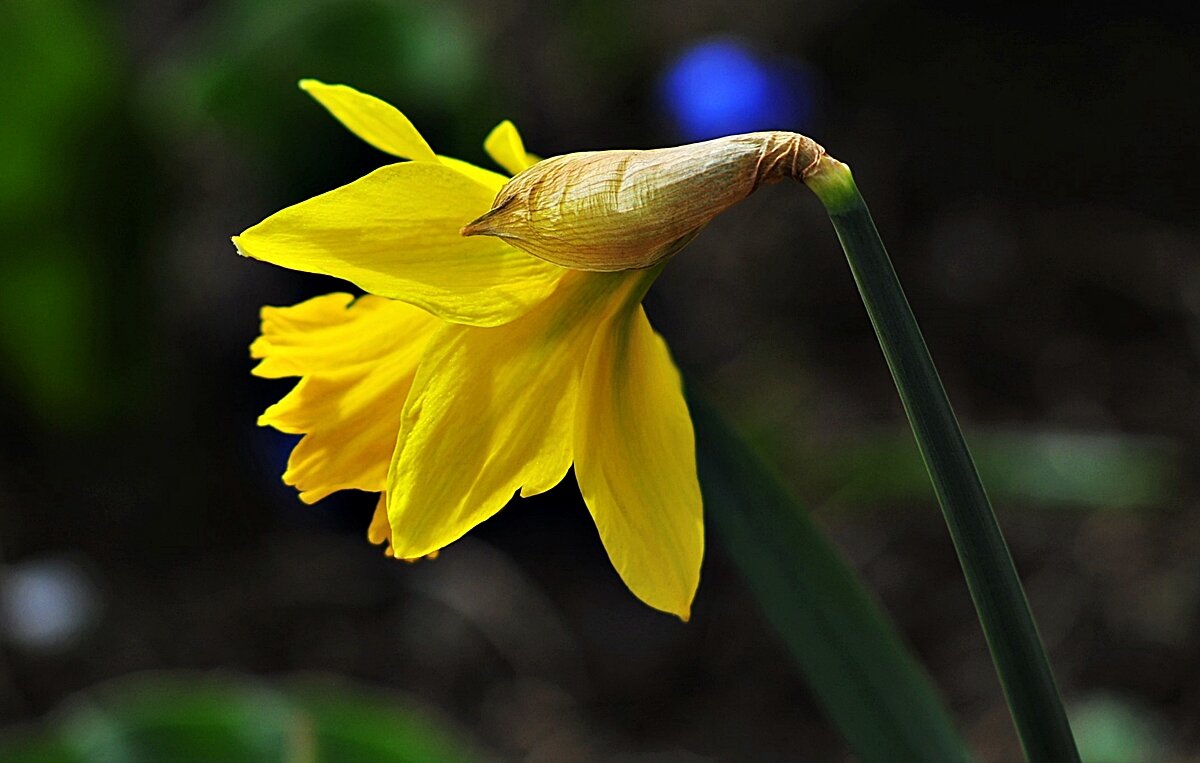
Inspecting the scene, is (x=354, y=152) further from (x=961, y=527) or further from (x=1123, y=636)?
(x=961, y=527)

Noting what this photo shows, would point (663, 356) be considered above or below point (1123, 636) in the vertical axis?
above

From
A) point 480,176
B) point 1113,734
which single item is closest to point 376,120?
point 480,176

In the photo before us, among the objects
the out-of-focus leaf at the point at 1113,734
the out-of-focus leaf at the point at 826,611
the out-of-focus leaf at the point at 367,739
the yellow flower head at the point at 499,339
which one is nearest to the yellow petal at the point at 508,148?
the yellow flower head at the point at 499,339

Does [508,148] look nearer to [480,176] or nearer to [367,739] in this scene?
[480,176]

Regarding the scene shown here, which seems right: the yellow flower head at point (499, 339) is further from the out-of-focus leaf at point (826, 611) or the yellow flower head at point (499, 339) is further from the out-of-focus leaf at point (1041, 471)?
the out-of-focus leaf at point (1041, 471)

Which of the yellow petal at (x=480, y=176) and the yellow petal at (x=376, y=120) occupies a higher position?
the yellow petal at (x=376, y=120)

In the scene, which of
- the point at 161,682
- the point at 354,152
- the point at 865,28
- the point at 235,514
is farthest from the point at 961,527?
the point at 865,28

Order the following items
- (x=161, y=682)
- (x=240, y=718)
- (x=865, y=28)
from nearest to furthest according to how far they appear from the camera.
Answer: (x=240, y=718), (x=161, y=682), (x=865, y=28)
